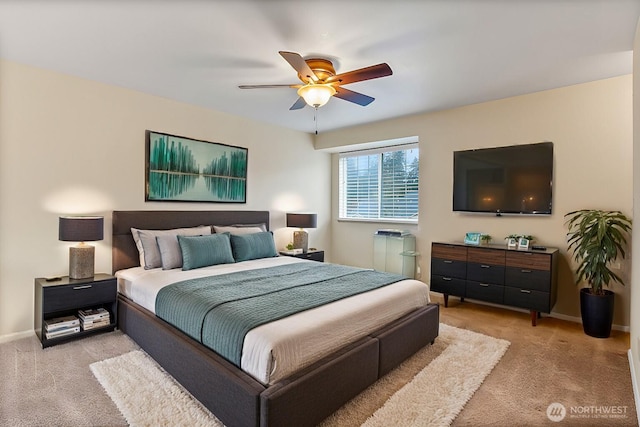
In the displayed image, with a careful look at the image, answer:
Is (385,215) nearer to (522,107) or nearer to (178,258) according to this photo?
(522,107)

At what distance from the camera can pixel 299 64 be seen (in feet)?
8.12

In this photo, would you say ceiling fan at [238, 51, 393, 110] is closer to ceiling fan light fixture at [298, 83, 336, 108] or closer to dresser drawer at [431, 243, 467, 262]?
ceiling fan light fixture at [298, 83, 336, 108]

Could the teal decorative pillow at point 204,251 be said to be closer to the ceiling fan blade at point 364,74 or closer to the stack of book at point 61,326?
the stack of book at point 61,326

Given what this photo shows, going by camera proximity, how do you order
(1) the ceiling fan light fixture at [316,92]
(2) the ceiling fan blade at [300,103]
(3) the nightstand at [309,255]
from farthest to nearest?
(3) the nightstand at [309,255] → (2) the ceiling fan blade at [300,103] → (1) the ceiling fan light fixture at [316,92]

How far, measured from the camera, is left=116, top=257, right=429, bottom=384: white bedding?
6.05 ft

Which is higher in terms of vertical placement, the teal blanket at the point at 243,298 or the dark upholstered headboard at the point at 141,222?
the dark upholstered headboard at the point at 141,222

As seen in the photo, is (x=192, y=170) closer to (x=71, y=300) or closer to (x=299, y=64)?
(x=71, y=300)

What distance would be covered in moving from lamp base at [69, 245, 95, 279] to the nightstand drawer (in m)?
0.19

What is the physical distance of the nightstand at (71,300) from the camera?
297 centimetres

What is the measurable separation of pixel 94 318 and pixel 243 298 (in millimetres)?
1845

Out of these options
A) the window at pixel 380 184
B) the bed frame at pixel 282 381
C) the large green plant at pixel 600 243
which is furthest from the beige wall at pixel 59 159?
the large green plant at pixel 600 243

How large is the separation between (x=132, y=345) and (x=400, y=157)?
457 centimetres

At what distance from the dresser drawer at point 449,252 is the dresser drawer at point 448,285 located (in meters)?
0.27

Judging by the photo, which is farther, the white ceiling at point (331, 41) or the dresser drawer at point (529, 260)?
the dresser drawer at point (529, 260)
